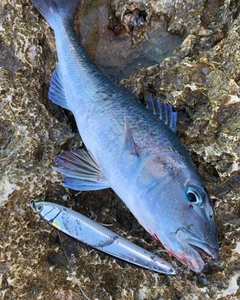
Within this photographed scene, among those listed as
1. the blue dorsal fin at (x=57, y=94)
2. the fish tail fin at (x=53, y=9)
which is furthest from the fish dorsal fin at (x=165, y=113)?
the fish tail fin at (x=53, y=9)

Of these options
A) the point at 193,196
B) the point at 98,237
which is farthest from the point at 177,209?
the point at 98,237

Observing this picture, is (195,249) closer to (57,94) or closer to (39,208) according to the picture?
(39,208)

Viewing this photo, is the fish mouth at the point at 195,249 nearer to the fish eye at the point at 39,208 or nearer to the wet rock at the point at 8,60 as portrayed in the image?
the fish eye at the point at 39,208

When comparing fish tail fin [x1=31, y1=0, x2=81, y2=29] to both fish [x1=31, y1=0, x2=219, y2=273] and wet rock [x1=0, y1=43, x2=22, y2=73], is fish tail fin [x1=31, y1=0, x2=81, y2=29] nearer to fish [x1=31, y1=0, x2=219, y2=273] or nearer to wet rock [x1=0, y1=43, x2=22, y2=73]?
fish [x1=31, y1=0, x2=219, y2=273]

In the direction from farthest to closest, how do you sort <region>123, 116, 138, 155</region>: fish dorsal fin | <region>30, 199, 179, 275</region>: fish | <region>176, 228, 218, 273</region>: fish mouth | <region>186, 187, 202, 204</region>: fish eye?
<region>30, 199, 179, 275</region>: fish → <region>123, 116, 138, 155</region>: fish dorsal fin → <region>186, 187, 202, 204</region>: fish eye → <region>176, 228, 218, 273</region>: fish mouth

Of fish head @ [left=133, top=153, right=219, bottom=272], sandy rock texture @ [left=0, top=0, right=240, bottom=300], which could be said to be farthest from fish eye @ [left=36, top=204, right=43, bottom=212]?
fish head @ [left=133, top=153, right=219, bottom=272]
